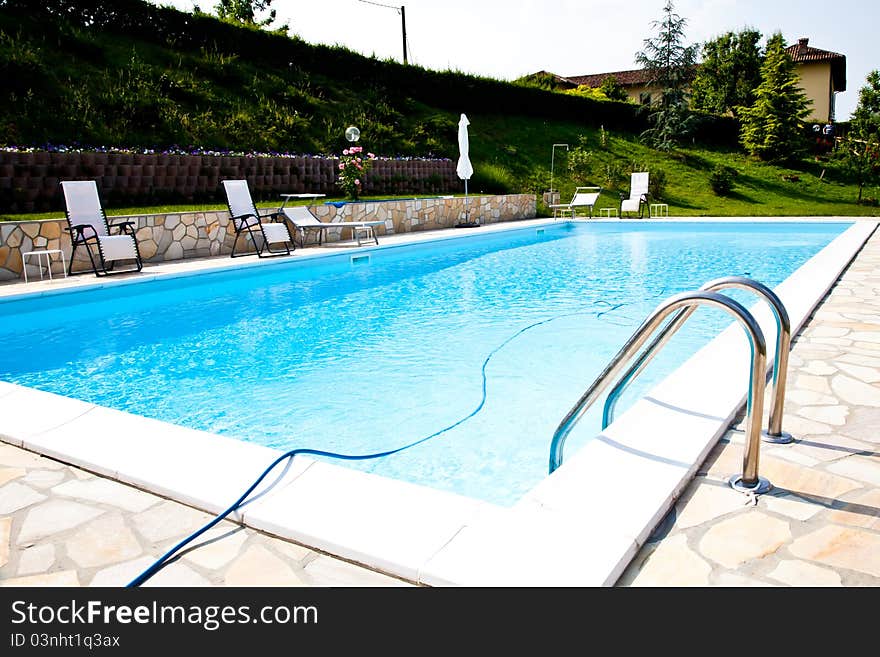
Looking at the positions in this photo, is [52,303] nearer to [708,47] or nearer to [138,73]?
[138,73]

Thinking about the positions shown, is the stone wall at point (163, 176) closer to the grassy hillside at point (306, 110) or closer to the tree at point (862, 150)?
the grassy hillside at point (306, 110)

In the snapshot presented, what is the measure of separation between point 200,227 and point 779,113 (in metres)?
19.3

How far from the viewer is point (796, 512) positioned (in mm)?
2139

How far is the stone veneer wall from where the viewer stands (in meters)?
7.71

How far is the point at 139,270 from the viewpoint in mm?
8102

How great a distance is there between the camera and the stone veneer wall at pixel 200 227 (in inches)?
304

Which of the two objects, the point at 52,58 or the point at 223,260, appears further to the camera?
the point at 52,58

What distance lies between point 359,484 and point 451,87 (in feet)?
70.2

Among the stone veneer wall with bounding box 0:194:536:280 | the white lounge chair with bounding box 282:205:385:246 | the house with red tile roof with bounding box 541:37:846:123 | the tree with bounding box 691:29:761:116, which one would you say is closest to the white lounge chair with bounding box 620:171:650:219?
the stone veneer wall with bounding box 0:194:536:280

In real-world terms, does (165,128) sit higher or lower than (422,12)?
lower

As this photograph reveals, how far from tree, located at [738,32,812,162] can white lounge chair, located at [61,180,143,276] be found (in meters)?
20.5

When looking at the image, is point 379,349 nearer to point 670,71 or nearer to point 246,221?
point 246,221
